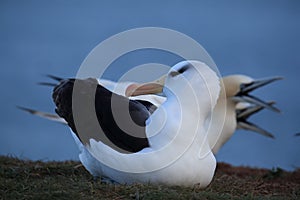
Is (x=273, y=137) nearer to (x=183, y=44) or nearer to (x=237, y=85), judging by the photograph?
(x=237, y=85)

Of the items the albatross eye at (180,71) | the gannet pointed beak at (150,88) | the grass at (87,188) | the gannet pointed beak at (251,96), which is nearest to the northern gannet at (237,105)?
the gannet pointed beak at (251,96)

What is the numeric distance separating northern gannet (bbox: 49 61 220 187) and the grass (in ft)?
0.45

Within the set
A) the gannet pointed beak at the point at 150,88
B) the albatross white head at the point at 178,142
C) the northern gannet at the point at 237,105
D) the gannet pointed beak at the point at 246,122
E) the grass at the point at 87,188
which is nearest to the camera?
the grass at the point at 87,188

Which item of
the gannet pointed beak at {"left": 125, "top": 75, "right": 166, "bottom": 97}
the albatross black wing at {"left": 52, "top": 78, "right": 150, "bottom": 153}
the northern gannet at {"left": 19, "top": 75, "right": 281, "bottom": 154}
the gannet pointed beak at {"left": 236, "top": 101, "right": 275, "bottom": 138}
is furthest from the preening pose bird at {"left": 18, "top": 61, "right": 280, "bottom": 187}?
the gannet pointed beak at {"left": 236, "top": 101, "right": 275, "bottom": 138}

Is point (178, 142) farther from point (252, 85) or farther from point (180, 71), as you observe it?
point (252, 85)

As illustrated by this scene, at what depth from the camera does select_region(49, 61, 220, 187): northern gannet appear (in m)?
4.94

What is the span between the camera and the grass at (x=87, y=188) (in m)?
4.45

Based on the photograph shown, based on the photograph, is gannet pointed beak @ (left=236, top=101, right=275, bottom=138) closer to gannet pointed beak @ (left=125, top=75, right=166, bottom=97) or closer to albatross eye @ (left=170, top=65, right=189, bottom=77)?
gannet pointed beak @ (left=125, top=75, right=166, bottom=97)

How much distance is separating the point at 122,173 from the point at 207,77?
84 cm

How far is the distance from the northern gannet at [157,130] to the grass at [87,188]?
138 mm

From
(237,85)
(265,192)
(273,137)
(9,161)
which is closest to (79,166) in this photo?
(9,161)

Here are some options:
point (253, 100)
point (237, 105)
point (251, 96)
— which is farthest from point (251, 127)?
point (253, 100)

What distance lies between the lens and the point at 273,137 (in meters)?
12.4

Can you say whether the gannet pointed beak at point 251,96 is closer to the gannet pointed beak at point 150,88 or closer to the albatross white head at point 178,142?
the gannet pointed beak at point 150,88
